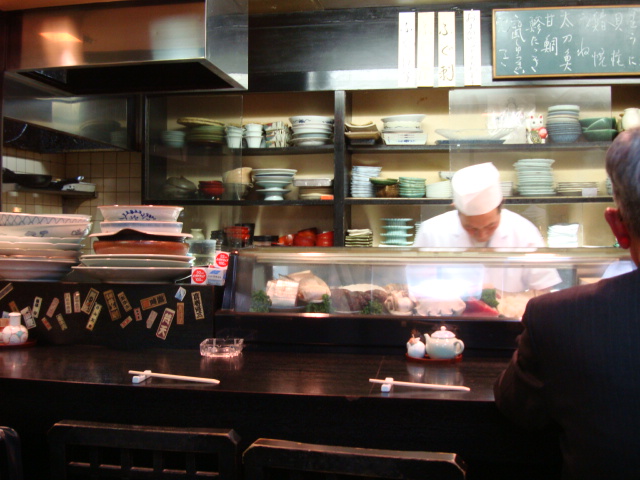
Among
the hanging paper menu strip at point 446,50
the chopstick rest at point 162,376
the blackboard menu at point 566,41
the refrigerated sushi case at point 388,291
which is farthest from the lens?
the blackboard menu at point 566,41

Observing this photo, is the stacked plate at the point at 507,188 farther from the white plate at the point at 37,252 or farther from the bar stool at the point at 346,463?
the bar stool at the point at 346,463

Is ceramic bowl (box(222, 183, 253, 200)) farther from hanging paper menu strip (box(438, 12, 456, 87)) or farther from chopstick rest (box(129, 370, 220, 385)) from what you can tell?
chopstick rest (box(129, 370, 220, 385))

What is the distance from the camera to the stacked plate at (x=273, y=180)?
437cm

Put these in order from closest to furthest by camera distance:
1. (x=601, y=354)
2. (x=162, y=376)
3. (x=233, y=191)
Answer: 1. (x=601, y=354)
2. (x=162, y=376)
3. (x=233, y=191)

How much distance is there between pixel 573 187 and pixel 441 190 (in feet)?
2.81

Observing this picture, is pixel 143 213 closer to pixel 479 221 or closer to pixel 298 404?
pixel 298 404

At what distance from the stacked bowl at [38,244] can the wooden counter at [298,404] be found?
1.41 ft

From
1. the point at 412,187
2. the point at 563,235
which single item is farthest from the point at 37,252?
the point at 563,235

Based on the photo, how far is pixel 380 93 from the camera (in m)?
4.59

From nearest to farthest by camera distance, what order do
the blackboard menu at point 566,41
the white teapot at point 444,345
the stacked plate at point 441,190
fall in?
the white teapot at point 444,345
the blackboard menu at point 566,41
the stacked plate at point 441,190

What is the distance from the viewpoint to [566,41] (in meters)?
3.86

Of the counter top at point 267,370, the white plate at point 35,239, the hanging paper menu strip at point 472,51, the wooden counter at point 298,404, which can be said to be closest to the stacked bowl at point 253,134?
the hanging paper menu strip at point 472,51

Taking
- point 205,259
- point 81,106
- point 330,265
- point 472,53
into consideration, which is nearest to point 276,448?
point 330,265

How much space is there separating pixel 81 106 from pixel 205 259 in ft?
5.83
